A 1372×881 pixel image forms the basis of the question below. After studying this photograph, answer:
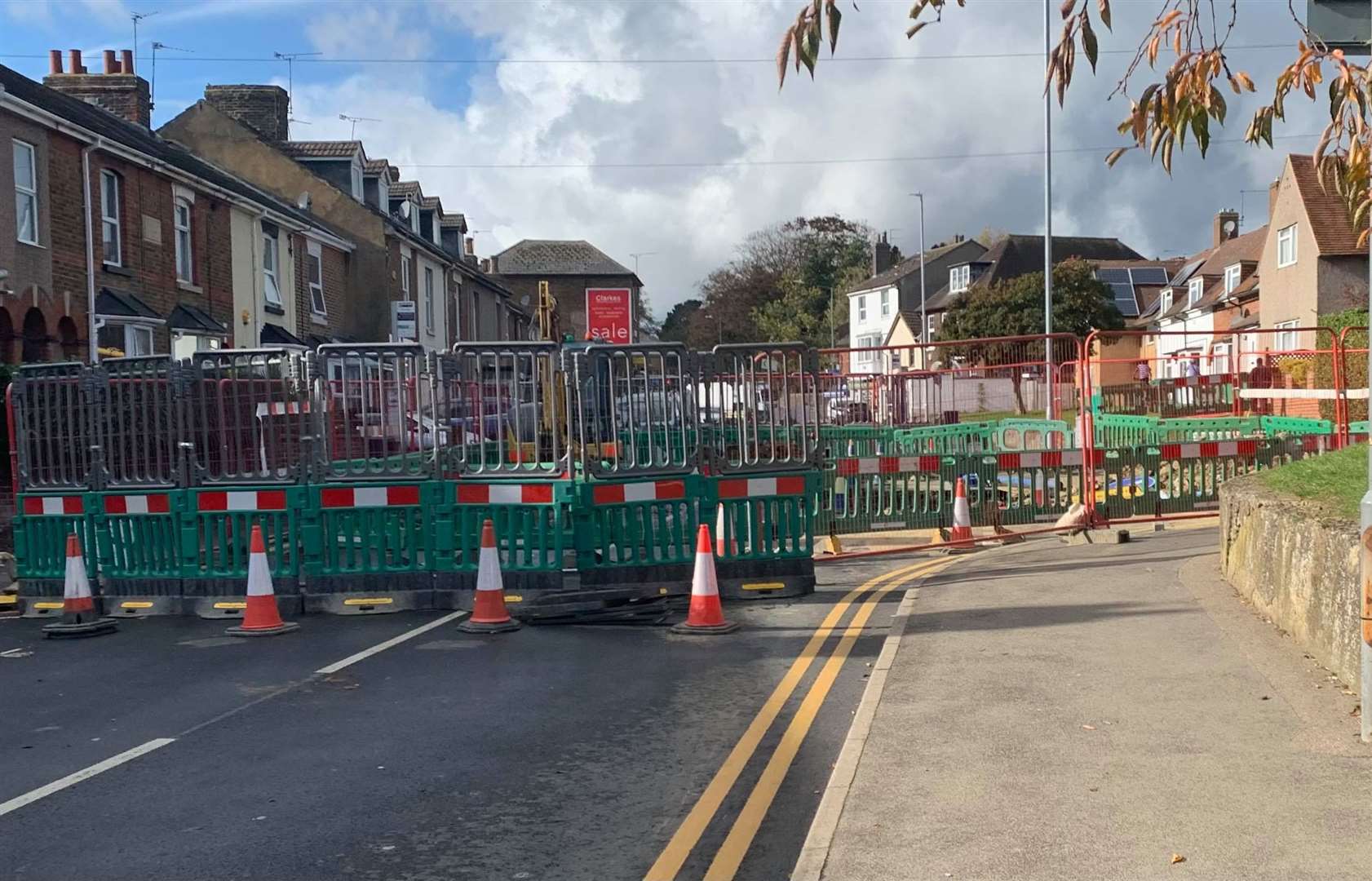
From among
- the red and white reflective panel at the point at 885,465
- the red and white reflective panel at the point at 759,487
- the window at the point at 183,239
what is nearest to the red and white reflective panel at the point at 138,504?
the red and white reflective panel at the point at 759,487

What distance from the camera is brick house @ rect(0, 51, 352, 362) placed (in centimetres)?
2020

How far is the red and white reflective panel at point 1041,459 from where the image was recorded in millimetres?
15312

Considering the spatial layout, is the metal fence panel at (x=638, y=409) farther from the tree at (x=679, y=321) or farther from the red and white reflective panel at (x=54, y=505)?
the tree at (x=679, y=321)

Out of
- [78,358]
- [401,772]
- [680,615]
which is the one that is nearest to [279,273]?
[78,358]

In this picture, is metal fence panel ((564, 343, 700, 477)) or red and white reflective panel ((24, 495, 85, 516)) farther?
red and white reflective panel ((24, 495, 85, 516))

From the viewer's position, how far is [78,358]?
21.2 meters

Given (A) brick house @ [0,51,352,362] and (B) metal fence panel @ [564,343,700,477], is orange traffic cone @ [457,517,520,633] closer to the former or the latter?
(B) metal fence panel @ [564,343,700,477]

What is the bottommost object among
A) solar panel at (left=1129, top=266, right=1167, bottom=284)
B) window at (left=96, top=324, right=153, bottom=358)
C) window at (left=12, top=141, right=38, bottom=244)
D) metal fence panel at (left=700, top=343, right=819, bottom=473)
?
metal fence panel at (left=700, top=343, right=819, bottom=473)

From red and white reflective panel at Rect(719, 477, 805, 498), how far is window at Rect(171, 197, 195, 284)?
18320mm

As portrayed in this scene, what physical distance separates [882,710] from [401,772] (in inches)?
99.3

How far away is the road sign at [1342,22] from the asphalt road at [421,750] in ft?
13.2

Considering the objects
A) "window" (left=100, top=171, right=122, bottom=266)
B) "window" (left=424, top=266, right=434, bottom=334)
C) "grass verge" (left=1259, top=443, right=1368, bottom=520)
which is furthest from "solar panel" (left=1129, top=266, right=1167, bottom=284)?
"grass verge" (left=1259, top=443, right=1368, bottom=520)

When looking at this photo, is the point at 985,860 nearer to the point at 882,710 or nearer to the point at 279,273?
the point at 882,710

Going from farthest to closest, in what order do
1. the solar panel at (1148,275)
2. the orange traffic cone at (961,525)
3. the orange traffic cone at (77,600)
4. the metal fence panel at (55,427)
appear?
the solar panel at (1148,275) < the orange traffic cone at (961,525) < the metal fence panel at (55,427) < the orange traffic cone at (77,600)
